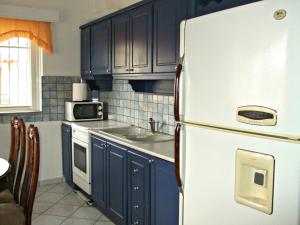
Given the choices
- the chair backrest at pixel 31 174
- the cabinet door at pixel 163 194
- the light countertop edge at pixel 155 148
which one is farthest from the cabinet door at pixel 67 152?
the chair backrest at pixel 31 174

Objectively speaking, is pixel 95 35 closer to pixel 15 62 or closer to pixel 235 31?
pixel 15 62

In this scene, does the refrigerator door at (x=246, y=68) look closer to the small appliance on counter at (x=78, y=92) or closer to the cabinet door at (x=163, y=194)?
the cabinet door at (x=163, y=194)

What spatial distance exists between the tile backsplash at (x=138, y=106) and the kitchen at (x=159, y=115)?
0.5 inches

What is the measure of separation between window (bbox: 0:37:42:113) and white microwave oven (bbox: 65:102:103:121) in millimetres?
466

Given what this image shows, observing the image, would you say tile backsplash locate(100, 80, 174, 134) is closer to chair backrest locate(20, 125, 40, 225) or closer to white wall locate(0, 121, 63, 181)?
white wall locate(0, 121, 63, 181)

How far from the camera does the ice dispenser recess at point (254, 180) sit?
1.47 m

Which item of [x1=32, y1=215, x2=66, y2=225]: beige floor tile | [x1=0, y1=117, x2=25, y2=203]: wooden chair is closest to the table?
[x1=0, y1=117, x2=25, y2=203]: wooden chair

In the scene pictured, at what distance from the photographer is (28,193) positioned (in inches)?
81.7

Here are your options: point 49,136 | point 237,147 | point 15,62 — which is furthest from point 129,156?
point 15,62

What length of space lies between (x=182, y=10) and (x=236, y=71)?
45.4 inches

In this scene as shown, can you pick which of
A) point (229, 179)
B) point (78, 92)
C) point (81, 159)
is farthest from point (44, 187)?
point (229, 179)

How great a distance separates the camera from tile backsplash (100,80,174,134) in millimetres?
3375

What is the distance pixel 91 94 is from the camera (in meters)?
4.89

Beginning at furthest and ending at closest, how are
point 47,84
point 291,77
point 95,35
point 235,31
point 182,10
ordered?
point 47,84, point 95,35, point 182,10, point 235,31, point 291,77
